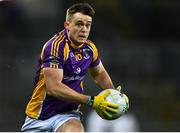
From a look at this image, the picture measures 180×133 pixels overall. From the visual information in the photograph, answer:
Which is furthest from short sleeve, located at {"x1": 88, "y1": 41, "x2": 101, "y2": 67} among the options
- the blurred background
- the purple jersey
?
the blurred background

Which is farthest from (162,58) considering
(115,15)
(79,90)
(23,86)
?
(79,90)

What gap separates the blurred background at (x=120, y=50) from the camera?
51.0 ft

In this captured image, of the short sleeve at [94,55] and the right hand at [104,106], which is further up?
the short sleeve at [94,55]

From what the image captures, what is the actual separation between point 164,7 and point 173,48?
1.83m

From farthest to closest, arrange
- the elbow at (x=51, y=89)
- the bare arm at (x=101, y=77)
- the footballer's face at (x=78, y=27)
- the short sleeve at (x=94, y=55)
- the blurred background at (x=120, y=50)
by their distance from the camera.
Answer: the blurred background at (x=120, y=50), the bare arm at (x=101, y=77), the short sleeve at (x=94, y=55), the footballer's face at (x=78, y=27), the elbow at (x=51, y=89)

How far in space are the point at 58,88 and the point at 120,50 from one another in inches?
339

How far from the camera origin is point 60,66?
8219 millimetres

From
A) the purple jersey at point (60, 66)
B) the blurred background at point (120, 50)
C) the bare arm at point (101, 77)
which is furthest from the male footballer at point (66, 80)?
the blurred background at point (120, 50)

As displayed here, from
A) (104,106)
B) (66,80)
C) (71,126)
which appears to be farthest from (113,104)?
(66,80)

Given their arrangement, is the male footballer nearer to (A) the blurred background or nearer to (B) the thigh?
(B) the thigh

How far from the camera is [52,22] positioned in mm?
17422

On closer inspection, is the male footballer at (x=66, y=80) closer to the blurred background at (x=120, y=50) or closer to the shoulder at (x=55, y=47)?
the shoulder at (x=55, y=47)

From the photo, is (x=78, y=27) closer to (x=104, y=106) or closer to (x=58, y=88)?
(x=58, y=88)

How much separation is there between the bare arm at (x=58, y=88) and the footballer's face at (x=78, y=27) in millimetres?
387
